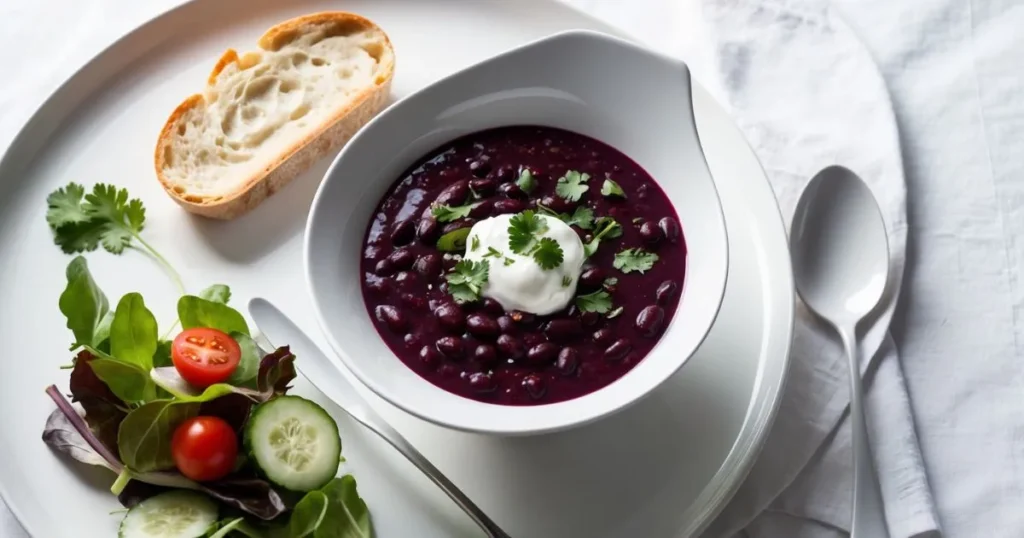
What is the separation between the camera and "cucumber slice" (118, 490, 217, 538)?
2398 mm

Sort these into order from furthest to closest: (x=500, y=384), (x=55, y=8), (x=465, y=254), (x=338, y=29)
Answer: (x=55, y=8)
(x=338, y=29)
(x=465, y=254)
(x=500, y=384)

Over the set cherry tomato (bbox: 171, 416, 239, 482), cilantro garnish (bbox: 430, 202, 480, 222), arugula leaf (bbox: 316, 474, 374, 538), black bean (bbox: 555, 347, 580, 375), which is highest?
cilantro garnish (bbox: 430, 202, 480, 222)

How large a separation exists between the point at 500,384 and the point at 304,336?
0.65m

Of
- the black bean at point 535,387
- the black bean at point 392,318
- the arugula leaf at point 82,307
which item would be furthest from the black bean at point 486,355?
the arugula leaf at point 82,307

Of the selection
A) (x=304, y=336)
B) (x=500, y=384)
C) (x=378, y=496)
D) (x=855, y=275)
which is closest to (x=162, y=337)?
(x=304, y=336)

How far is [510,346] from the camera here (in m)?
2.51

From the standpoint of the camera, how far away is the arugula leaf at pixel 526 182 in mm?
2816

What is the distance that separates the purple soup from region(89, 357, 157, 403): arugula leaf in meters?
0.61

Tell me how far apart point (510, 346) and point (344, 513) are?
0.61 m

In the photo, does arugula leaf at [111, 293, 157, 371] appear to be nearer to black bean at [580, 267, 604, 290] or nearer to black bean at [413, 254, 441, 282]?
black bean at [413, 254, 441, 282]

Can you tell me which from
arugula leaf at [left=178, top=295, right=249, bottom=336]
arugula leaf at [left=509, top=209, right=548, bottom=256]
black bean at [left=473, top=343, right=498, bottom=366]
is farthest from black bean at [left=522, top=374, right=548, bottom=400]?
arugula leaf at [left=178, top=295, right=249, bottom=336]

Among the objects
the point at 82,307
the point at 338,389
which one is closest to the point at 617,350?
the point at 338,389

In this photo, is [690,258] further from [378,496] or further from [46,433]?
[46,433]

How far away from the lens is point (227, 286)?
2.95 m
